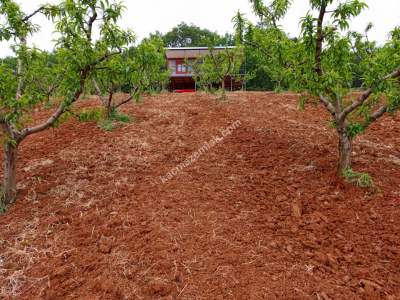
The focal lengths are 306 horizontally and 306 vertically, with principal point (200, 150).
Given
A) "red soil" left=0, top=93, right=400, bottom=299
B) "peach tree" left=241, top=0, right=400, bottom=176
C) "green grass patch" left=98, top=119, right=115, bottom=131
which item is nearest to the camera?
"red soil" left=0, top=93, right=400, bottom=299

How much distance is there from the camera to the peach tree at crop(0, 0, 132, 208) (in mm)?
3553

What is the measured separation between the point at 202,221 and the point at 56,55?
268 centimetres

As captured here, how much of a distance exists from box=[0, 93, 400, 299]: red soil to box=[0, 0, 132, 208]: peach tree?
908mm

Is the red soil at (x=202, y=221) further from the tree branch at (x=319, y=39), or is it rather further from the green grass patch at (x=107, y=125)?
the tree branch at (x=319, y=39)

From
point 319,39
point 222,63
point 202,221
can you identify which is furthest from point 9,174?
point 222,63

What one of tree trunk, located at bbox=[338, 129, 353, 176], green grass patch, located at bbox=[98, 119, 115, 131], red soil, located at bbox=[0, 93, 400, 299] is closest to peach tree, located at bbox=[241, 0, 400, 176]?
tree trunk, located at bbox=[338, 129, 353, 176]

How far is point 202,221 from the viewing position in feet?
11.5

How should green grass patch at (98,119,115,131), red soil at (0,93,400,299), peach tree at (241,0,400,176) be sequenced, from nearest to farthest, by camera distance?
1. red soil at (0,93,400,299)
2. peach tree at (241,0,400,176)
3. green grass patch at (98,119,115,131)

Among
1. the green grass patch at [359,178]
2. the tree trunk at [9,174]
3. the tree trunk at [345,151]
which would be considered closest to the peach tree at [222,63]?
the tree trunk at [345,151]

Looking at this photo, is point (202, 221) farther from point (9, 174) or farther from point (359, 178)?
point (9, 174)

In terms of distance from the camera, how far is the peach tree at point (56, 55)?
140 inches

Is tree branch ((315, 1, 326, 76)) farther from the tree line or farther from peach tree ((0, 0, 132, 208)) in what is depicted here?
peach tree ((0, 0, 132, 208))

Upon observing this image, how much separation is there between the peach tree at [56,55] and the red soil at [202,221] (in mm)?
908

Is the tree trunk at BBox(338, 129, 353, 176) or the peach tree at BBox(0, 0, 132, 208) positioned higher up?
the peach tree at BBox(0, 0, 132, 208)
